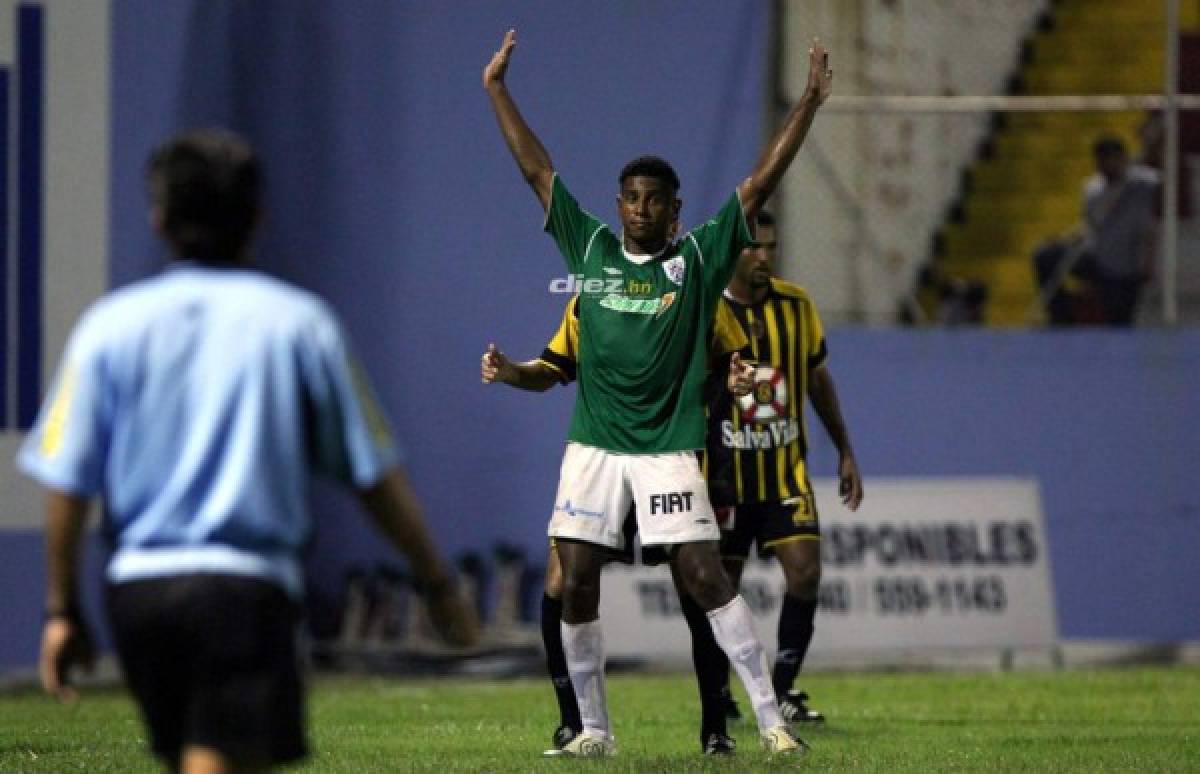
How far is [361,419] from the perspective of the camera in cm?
496

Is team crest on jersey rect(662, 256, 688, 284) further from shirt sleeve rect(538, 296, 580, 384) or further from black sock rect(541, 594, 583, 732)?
black sock rect(541, 594, 583, 732)

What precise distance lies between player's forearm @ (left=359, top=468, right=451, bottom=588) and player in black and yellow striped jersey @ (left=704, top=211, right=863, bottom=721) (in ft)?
20.2

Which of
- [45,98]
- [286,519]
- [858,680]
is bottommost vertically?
[858,680]

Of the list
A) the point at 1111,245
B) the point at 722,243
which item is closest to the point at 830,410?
the point at 722,243

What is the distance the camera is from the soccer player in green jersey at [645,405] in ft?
29.9

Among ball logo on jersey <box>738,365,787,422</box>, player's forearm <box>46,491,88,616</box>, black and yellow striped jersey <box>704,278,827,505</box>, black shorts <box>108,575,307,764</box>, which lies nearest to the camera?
black shorts <box>108,575,307,764</box>

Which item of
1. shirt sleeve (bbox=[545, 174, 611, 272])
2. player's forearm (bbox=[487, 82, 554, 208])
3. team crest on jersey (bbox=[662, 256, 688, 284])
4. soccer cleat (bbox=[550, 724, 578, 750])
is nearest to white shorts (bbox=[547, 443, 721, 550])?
team crest on jersey (bbox=[662, 256, 688, 284])

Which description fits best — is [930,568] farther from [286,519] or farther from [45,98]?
[286,519]

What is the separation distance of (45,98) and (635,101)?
4.46 meters

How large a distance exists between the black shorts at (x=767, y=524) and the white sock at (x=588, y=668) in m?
2.02

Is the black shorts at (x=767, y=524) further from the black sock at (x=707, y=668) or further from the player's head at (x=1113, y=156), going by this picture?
the player's head at (x=1113, y=156)

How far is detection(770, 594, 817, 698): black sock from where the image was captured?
37.0ft

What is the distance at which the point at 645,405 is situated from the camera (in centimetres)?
919

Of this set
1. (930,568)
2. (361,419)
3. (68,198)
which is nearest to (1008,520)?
(930,568)
